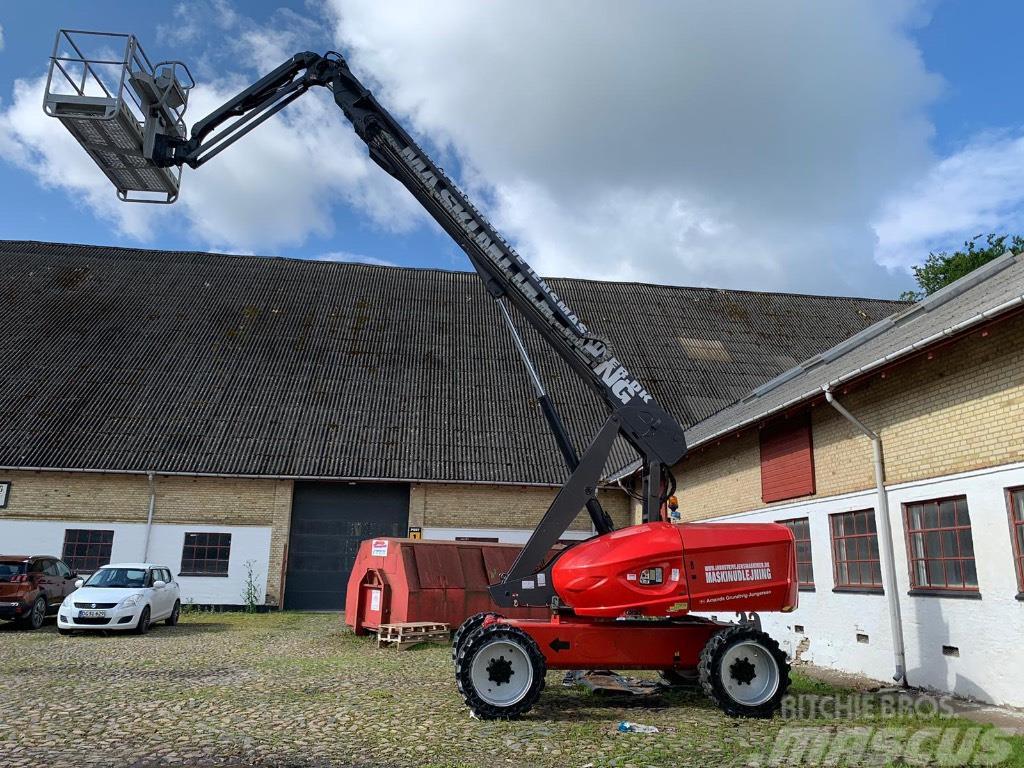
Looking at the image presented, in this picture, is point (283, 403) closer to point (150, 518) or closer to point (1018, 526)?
point (150, 518)

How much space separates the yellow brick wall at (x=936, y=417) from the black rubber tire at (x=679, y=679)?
12.8 feet

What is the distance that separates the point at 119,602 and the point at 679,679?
1084cm

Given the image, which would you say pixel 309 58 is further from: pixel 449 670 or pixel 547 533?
pixel 449 670

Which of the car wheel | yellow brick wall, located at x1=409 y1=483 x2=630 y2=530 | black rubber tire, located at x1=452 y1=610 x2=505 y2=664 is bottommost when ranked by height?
the car wheel

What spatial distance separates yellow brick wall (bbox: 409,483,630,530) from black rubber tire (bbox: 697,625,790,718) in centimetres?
1382

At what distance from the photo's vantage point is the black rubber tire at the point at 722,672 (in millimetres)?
7969

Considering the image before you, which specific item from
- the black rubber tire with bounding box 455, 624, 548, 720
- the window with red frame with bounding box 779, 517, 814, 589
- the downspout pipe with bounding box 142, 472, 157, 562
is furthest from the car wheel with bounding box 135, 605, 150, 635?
the window with red frame with bounding box 779, 517, 814, 589

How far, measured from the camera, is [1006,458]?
8.41 meters

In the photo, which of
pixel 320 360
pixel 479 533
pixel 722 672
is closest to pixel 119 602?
pixel 479 533

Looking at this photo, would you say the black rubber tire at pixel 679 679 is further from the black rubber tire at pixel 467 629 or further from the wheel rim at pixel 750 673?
the black rubber tire at pixel 467 629

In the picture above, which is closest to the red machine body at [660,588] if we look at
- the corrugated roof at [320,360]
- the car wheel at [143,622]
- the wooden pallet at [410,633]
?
the wooden pallet at [410,633]

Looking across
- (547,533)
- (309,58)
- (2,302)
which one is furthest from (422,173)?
(2,302)

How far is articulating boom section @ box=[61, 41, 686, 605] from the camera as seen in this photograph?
9406 millimetres

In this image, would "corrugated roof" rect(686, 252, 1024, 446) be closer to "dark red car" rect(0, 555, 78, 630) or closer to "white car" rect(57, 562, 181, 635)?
"white car" rect(57, 562, 181, 635)
